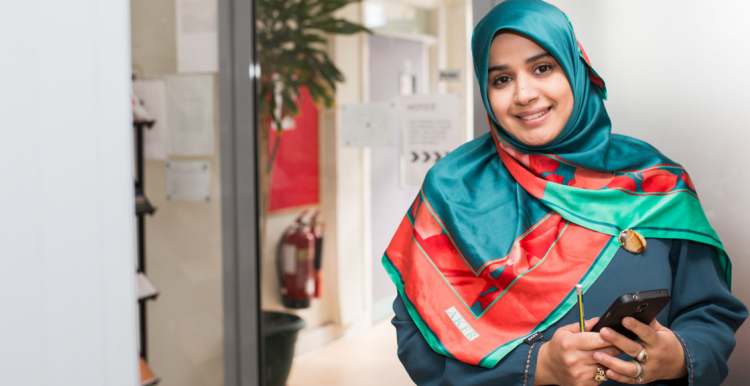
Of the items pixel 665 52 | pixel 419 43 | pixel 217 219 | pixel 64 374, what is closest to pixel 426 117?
pixel 419 43

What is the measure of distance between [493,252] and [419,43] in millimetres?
785

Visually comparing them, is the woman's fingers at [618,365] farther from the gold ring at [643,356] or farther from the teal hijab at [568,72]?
the teal hijab at [568,72]

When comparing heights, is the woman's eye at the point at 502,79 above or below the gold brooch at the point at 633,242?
above

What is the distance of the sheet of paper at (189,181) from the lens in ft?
6.35

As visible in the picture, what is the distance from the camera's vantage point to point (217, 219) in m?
1.91

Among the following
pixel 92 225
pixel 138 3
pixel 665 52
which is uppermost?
pixel 138 3

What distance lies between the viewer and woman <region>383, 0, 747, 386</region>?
0.86 meters

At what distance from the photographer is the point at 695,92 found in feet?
3.55

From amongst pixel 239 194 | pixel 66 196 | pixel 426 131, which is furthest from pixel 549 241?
pixel 239 194

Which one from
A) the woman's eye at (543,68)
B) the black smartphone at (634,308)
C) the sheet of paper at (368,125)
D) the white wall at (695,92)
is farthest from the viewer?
the sheet of paper at (368,125)

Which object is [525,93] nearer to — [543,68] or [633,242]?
→ [543,68]

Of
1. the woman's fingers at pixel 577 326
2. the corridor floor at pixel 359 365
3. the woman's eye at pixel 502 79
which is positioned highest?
the woman's eye at pixel 502 79


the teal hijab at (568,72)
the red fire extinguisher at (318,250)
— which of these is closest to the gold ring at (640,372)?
the teal hijab at (568,72)

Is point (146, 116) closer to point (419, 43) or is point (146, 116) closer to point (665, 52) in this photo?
point (419, 43)
